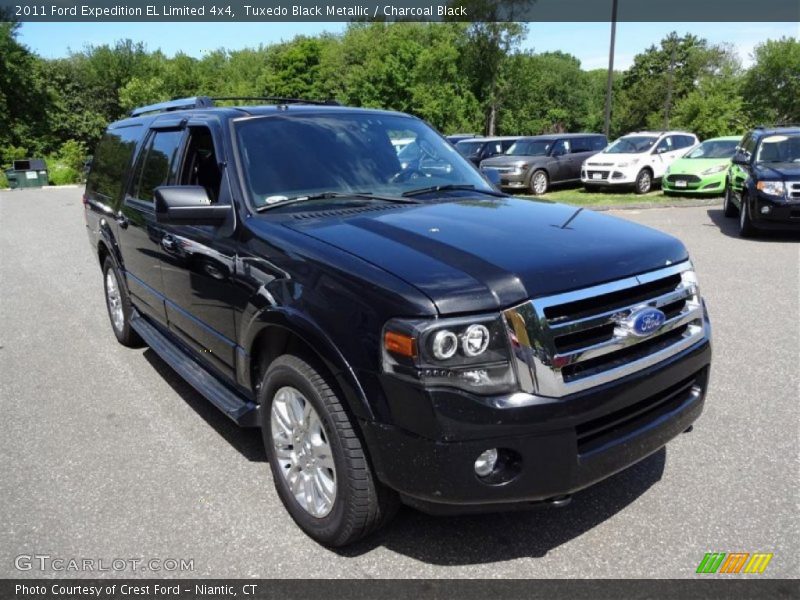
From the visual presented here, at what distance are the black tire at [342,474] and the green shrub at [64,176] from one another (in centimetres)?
3961

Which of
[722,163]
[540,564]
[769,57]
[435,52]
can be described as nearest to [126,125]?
[540,564]

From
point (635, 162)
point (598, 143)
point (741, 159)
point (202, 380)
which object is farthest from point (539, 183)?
point (202, 380)

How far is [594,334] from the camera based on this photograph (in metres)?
2.59

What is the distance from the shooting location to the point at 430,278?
2.47 meters

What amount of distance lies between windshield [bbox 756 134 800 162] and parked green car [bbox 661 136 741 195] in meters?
4.79

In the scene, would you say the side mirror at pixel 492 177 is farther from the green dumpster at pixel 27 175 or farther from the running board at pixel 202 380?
the green dumpster at pixel 27 175

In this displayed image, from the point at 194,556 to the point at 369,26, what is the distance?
75.2 m

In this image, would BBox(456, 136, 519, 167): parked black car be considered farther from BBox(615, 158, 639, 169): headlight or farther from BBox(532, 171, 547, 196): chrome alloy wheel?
BBox(615, 158, 639, 169): headlight

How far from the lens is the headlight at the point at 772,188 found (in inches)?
400

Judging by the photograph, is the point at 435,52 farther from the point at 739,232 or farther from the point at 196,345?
the point at 196,345

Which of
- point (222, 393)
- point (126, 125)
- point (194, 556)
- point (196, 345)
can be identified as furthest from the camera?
point (126, 125)

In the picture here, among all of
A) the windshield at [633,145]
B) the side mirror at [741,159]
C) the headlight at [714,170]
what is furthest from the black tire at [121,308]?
the windshield at [633,145]

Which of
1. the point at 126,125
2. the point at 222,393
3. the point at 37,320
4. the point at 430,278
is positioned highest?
the point at 126,125

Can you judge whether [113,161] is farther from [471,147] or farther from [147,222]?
[471,147]
